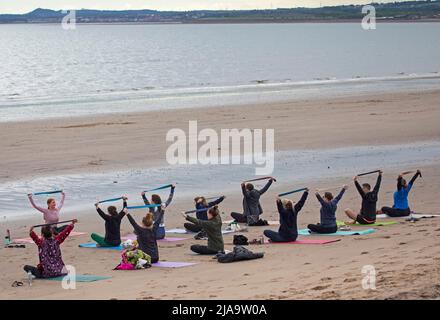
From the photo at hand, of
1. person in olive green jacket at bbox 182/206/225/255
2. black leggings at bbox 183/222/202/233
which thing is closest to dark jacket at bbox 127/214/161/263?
person in olive green jacket at bbox 182/206/225/255

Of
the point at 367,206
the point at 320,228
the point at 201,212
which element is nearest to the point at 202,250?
the point at 201,212

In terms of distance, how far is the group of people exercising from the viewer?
49.8ft

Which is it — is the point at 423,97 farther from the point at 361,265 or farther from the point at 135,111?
the point at 361,265

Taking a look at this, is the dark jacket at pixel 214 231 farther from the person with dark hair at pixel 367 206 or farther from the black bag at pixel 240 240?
the person with dark hair at pixel 367 206

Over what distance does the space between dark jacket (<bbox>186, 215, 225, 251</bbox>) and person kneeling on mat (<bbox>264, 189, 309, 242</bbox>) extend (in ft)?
4.53

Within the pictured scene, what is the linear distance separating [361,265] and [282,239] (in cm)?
385

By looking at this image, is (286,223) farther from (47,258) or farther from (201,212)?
(47,258)

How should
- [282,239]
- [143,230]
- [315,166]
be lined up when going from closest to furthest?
1. [143,230]
2. [282,239]
3. [315,166]

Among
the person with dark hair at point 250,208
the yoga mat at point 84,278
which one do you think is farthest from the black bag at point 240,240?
A: the yoga mat at point 84,278

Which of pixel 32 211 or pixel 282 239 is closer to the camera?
pixel 282 239

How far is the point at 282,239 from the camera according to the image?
57.3 feet

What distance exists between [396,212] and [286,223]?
3529 mm

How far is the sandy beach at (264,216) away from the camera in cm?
1259
